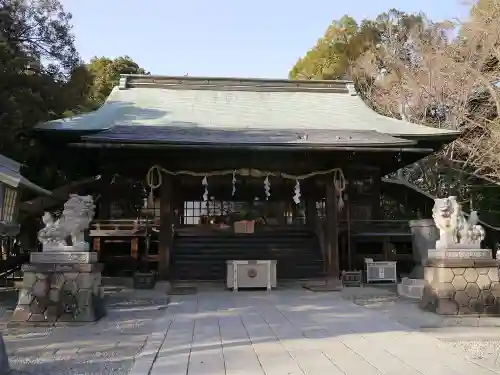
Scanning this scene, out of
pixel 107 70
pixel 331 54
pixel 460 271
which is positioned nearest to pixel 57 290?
pixel 460 271

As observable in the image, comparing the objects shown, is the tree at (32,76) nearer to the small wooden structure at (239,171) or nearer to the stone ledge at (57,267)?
the small wooden structure at (239,171)

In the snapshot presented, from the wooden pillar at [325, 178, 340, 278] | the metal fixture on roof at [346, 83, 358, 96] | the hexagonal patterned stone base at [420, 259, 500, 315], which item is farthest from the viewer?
the metal fixture on roof at [346, 83, 358, 96]

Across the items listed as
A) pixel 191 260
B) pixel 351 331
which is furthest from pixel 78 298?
pixel 191 260

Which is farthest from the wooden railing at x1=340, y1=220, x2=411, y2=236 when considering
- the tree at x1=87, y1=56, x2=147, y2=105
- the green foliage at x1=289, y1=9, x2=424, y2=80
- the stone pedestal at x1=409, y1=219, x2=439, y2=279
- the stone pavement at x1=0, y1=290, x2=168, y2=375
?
the tree at x1=87, y1=56, x2=147, y2=105

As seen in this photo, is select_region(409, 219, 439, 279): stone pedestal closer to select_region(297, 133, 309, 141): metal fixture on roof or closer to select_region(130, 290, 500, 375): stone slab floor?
select_region(130, 290, 500, 375): stone slab floor

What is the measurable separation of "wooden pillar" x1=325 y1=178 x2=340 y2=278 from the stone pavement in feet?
16.5

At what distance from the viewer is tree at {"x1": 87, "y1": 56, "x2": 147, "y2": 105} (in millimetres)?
27109

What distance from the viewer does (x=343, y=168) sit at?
12.5 m

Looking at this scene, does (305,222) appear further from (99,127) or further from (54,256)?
(54,256)

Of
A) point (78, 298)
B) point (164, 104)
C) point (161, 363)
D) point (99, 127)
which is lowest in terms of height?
point (161, 363)

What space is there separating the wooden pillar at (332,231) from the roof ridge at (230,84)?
5.62 meters

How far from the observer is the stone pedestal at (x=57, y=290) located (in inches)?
273

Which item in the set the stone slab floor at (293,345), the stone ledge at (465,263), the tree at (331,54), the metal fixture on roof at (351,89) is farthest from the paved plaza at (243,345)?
the tree at (331,54)

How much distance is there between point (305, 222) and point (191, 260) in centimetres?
361
